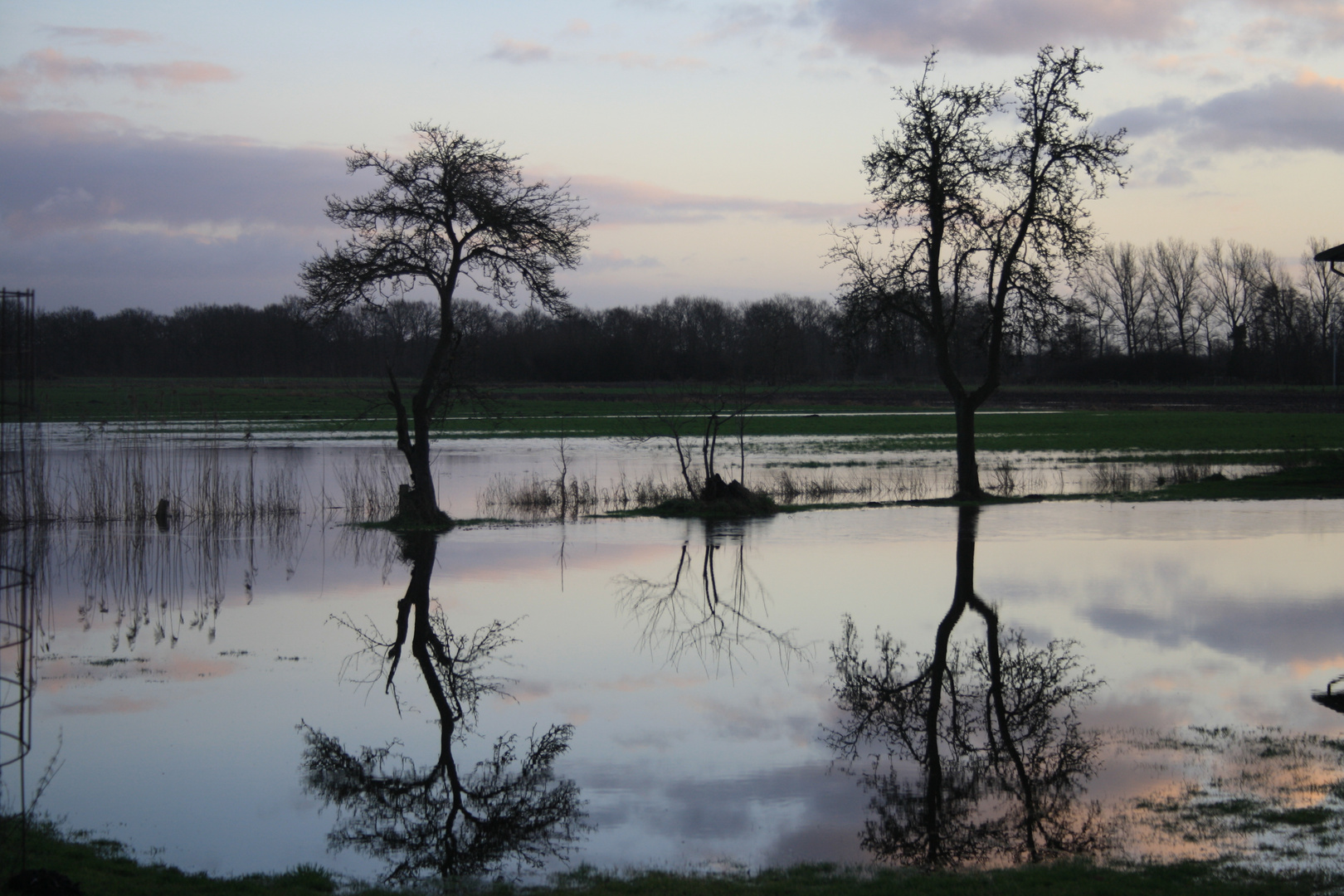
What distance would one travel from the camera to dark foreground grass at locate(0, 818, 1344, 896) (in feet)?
21.3

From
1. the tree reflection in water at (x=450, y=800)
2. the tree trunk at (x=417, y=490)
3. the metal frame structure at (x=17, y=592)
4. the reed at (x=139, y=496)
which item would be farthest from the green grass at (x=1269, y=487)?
the metal frame structure at (x=17, y=592)

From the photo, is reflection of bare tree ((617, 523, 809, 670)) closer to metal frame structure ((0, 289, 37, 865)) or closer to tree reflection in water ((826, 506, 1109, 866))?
tree reflection in water ((826, 506, 1109, 866))

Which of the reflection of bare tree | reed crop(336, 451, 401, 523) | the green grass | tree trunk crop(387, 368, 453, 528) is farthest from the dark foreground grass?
the green grass

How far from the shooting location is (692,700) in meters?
11.5

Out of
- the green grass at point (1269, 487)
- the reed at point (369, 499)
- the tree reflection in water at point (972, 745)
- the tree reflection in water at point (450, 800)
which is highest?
the green grass at point (1269, 487)

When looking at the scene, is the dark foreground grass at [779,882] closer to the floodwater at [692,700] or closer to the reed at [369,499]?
the floodwater at [692,700]

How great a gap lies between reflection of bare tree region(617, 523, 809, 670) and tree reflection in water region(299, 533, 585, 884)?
2.89 meters

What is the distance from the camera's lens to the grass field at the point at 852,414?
5066 centimetres

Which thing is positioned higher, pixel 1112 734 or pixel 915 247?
pixel 915 247

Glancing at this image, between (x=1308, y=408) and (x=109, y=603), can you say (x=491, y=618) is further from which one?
(x=1308, y=408)

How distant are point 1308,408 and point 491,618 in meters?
72.3

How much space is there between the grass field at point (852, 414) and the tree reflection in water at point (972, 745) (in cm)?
2288

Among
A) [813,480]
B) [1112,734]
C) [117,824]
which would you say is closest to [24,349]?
[117,824]

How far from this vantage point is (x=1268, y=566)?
17.6m
